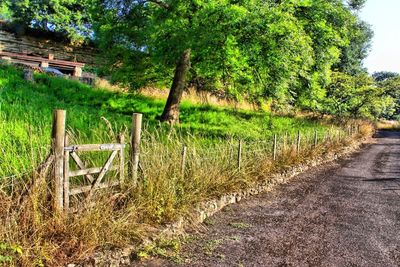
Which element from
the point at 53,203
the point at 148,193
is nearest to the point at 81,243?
the point at 53,203

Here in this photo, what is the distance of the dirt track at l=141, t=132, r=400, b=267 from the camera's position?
5871 millimetres

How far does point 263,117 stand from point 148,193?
62.1ft

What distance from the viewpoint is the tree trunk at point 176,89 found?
15.8 m

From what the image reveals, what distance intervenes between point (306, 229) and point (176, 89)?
10.1 m

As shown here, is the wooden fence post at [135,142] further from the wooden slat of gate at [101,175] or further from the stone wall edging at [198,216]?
the stone wall edging at [198,216]

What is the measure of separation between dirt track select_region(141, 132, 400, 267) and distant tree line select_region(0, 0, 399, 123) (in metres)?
4.18

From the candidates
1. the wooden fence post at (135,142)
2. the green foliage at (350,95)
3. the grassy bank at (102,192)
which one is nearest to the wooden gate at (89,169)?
the grassy bank at (102,192)

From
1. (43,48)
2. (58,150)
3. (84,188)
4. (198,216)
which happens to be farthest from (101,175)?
(43,48)

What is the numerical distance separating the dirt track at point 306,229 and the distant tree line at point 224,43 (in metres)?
4.18

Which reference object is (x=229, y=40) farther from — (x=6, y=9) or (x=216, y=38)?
(x=6, y=9)

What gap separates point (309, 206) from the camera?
360 inches

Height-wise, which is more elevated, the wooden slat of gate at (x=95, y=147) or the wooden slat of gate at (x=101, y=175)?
the wooden slat of gate at (x=95, y=147)

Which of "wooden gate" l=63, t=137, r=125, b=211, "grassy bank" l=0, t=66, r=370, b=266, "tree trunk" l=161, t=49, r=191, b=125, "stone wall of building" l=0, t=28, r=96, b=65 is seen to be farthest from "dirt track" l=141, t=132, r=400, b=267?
"stone wall of building" l=0, t=28, r=96, b=65

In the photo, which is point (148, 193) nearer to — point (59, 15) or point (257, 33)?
point (257, 33)
